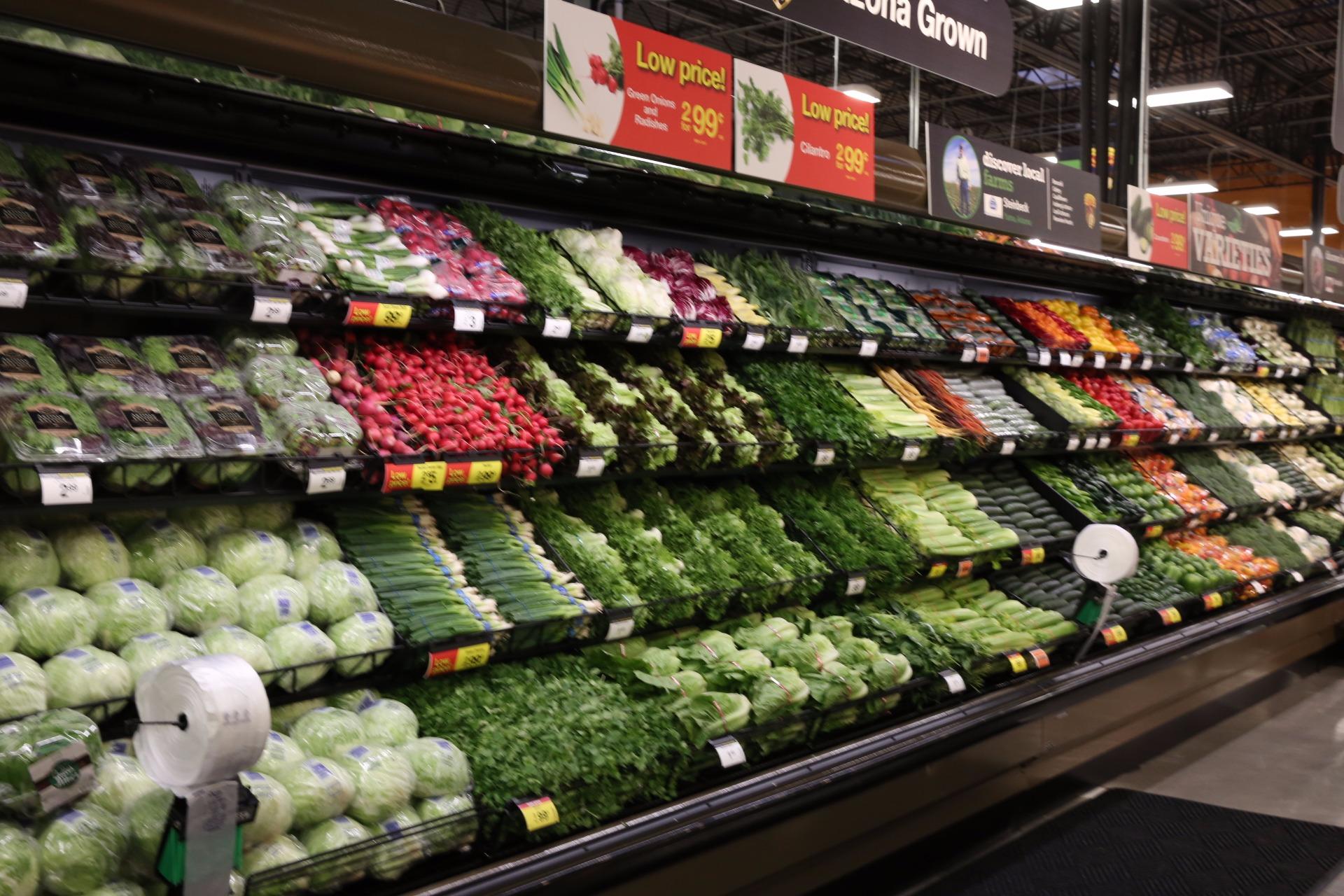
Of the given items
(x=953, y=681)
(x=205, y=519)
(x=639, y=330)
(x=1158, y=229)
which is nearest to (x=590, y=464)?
(x=639, y=330)

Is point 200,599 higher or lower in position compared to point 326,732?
higher

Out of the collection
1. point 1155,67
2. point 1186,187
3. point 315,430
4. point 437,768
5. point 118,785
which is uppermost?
point 1155,67

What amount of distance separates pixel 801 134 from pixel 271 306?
6.22 ft

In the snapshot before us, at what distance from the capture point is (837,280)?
5.44 metres

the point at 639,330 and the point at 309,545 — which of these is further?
the point at 639,330

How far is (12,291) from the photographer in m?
Answer: 2.39

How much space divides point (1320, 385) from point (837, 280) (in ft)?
20.1

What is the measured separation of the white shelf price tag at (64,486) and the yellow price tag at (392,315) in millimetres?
906

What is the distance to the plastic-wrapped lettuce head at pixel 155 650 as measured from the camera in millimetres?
2498

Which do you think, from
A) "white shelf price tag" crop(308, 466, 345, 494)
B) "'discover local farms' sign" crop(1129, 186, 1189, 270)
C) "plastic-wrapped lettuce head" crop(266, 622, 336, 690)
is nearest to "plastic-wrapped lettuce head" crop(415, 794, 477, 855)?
"plastic-wrapped lettuce head" crop(266, 622, 336, 690)

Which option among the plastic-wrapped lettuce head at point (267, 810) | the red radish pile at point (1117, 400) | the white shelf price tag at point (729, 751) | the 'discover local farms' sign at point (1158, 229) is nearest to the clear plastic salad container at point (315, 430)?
the plastic-wrapped lettuce head at point (267, 810)

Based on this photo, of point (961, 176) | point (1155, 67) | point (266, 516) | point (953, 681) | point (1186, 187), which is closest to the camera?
point (266, 516)

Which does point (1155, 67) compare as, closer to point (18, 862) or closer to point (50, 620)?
point (50, 620)

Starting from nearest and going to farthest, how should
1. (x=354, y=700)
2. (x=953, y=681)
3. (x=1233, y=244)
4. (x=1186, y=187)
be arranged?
(x=354, y=700) < (x=953, y=681) < (x=1233, y=244) < (x=1186, y=187)
